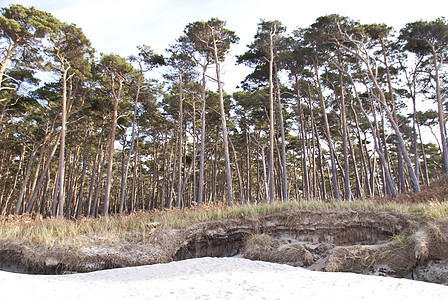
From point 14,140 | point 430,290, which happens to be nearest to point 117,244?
point 430,290

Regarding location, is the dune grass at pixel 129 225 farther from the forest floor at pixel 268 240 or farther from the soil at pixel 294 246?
the soil at pixel 294 246

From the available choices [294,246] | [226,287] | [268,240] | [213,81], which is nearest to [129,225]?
[268,240]

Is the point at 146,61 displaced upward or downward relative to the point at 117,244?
upward

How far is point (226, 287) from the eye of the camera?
12.7ft

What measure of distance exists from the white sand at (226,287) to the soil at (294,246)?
1163mm

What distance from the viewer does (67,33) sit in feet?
50.8

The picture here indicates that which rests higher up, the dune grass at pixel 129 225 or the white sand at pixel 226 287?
the dune grass at pixel 129 225

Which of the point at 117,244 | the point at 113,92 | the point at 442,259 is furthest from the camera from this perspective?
the point at 113,92

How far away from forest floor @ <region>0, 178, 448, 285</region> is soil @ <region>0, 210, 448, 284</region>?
19 millimetres

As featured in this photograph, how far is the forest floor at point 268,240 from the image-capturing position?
5.30 m

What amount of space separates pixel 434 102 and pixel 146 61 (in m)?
22.8

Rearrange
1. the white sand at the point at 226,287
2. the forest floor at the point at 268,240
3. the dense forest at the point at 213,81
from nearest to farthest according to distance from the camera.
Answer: the white sand at the point at 226,287, the forest floor at the point at 268,240, the dense forest at the point at 213,81

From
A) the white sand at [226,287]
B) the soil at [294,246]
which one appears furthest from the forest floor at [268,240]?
the white sand at [226,287]

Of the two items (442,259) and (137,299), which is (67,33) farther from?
(442,259)
